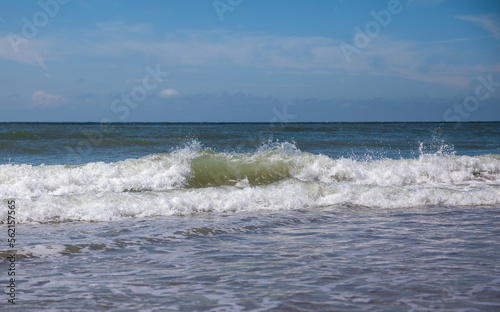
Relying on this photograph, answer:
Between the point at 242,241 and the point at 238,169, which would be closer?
the point at 242,241

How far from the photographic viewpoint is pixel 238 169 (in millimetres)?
13414

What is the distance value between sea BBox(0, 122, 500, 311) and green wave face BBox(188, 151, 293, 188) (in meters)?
0.06

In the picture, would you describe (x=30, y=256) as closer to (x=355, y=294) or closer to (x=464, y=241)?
(x=355, y=294)

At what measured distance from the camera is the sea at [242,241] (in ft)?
12.4

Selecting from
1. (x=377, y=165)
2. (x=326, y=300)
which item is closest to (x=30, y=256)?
(x=326, y=300)

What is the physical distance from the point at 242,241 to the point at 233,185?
6605 millimetres

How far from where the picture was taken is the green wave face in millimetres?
12781

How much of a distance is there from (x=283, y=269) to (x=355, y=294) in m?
0.92

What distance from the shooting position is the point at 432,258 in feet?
16.2

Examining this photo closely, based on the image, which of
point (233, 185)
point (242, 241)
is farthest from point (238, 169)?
point (242, 241)

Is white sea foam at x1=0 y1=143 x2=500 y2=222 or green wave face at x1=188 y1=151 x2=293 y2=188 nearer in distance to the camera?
white sea foam at x1=0 y1=143 x2=500 y2=222

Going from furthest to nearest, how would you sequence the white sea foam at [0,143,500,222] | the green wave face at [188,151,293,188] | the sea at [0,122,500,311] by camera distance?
the green wave face at [188,151,293,188], the white sea foam at [0,143,500,222], the sea at [0,122,500,311]

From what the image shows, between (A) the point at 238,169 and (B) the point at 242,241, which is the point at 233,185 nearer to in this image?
(A) the point at 238,169

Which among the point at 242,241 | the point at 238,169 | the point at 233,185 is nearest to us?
the point at 242,241
